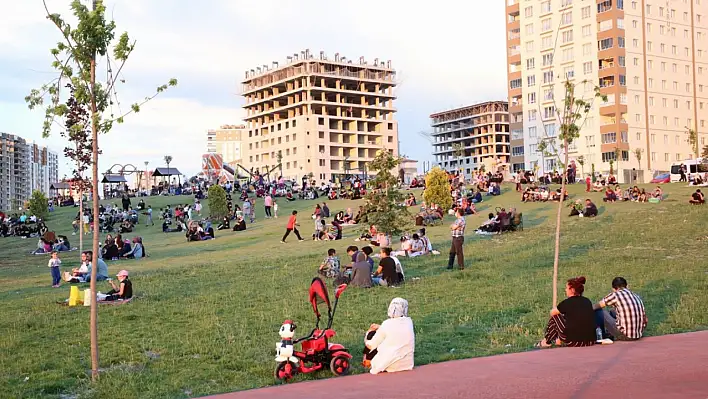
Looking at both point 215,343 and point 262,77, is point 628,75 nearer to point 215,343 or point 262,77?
point 262,77

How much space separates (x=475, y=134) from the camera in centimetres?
14362

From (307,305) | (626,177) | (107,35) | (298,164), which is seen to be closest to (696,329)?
(307,305)

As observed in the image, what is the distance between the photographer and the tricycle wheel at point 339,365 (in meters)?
8.48

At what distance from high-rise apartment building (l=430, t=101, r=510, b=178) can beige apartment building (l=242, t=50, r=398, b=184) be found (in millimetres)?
21860

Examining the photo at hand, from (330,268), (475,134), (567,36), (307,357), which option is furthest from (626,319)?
(475,134)

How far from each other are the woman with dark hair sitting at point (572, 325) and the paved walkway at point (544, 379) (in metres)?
0.46

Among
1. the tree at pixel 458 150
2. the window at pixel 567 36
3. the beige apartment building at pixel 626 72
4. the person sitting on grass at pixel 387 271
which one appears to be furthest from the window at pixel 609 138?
the person sitting on grass at pixel 387 271

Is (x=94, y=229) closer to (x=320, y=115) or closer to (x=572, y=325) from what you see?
(x=572, y=325)

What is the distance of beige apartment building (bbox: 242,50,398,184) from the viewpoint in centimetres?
11719

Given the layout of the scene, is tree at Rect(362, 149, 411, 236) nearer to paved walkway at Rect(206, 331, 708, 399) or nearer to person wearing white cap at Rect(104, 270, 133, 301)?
person wearing white cap at Rect(104, 270, 133, 301)

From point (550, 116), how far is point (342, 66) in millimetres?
44450

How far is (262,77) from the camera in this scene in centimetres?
12775

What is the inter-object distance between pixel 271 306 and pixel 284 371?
18.2 feet

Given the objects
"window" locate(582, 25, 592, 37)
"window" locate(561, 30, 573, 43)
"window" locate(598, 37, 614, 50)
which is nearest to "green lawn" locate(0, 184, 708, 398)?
"window" locate(598, 37, 614, 50)
